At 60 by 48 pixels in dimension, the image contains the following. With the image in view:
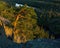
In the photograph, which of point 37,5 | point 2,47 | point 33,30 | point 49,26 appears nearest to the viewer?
point 2,47

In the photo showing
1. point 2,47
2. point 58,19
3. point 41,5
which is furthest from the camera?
point 41,5

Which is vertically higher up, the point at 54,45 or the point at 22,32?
the point at 54,45

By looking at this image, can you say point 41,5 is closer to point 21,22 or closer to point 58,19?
point 58,19

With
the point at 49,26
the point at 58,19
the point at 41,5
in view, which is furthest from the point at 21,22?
the point at 41,5

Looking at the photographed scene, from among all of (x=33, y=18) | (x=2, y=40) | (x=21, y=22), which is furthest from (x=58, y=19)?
(x=2, y=40)

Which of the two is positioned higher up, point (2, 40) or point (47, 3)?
point (2, 40)

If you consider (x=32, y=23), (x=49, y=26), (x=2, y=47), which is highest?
(x=2, y=47)

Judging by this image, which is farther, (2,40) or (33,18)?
(33,18)

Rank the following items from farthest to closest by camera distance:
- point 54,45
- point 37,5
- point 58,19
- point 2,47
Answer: point 37,5 < point 58,19 < point 2,47 < point 54,45

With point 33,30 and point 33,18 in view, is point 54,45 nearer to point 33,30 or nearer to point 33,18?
point 33,30
